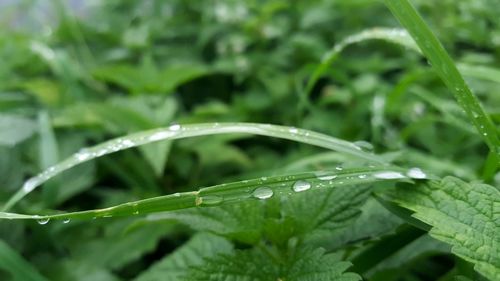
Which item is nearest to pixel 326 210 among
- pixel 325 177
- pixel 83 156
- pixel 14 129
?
pixel 325 177

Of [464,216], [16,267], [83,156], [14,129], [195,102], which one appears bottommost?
[464,216]

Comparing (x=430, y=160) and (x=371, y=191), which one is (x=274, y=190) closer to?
(x=371, y=191)

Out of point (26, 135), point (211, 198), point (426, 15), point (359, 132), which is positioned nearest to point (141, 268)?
point (26, 135)

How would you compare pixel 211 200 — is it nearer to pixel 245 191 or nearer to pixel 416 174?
pixel 245 191

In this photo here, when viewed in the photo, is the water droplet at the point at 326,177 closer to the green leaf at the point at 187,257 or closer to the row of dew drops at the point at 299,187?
the row of dew drops at the point at 299,187

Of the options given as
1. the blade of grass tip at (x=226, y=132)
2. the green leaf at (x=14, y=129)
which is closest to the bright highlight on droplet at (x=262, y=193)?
the blade of grass tip at (x=226, y=132)

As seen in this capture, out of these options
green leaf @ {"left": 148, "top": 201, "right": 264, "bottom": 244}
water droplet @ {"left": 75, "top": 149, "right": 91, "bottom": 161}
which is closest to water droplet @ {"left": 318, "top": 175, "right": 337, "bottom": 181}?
green leaf @ {"left": 148, "top": 201, "right": 264, "bottom": 244}

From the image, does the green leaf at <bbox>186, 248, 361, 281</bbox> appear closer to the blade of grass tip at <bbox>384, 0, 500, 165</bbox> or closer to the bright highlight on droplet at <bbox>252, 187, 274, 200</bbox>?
the bright highlight on droplet at <bbox>252, 187, 274, 200</bbox>
